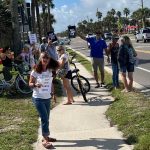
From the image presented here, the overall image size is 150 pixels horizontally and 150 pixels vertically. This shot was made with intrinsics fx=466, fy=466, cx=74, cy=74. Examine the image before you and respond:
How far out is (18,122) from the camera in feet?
34.7

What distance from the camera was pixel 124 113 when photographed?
10211 mm

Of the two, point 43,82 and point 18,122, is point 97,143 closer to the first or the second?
point 43,82

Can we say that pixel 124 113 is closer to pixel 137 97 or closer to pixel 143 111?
pixel 143 111

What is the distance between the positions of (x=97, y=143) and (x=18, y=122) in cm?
287

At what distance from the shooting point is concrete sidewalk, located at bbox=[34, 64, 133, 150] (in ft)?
26.9

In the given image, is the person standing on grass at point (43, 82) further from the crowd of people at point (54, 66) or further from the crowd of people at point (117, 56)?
the crowd of people at point (117, 56)

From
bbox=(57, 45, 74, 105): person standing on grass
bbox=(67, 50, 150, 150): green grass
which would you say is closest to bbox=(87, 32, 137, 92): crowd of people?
bbox=(67, 50, 150, 150): green grass

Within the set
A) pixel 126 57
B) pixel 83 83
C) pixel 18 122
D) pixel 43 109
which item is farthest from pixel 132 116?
pixel 83 83

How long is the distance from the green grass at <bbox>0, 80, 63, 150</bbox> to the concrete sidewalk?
0.93 feet

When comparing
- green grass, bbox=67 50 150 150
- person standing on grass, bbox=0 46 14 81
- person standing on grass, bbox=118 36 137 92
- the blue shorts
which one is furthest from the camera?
person standing on grass, bbox=0 46 14 81

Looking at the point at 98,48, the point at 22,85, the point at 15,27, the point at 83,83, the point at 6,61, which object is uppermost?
the point at 15,27

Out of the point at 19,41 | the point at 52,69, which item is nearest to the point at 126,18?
the point at 19,41

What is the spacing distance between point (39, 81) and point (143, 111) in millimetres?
2904

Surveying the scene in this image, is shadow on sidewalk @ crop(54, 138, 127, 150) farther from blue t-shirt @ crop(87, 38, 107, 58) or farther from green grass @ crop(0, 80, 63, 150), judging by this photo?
blue t-shirt @ crop(87, 38, 107, 58)
